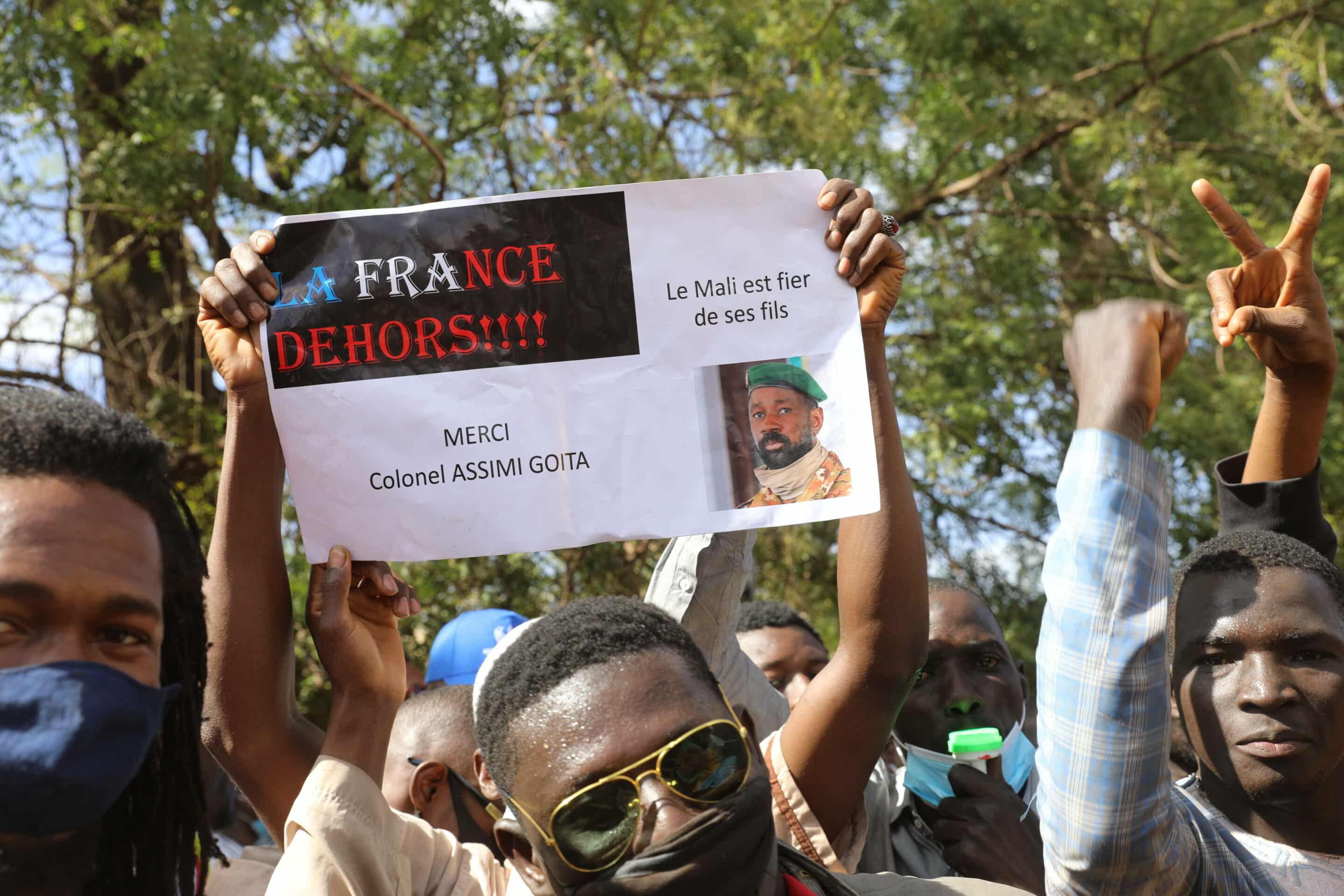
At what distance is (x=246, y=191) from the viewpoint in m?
7.24

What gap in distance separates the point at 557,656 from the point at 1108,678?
911mm

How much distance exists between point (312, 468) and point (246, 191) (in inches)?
211

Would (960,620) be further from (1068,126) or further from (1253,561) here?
(1068,126)

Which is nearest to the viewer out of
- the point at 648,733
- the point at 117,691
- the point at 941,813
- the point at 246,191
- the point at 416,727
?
the point at 117,691

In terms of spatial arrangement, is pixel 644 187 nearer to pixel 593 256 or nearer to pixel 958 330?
pixel 593 256

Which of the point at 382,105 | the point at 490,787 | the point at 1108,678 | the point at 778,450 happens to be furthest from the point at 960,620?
the point at 382,105

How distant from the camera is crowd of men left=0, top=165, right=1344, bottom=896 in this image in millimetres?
1756

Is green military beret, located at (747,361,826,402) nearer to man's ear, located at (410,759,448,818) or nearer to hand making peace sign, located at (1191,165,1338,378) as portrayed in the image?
hand making peace sign, located at (1191,165,1338,378)

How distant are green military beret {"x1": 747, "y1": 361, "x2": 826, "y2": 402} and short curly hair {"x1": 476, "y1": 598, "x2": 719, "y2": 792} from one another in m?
0.52

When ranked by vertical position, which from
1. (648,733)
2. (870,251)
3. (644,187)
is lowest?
(648,733)

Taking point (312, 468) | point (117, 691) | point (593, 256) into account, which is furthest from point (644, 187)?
point (117, 691)

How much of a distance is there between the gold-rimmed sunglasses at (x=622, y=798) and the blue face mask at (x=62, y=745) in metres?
0.66

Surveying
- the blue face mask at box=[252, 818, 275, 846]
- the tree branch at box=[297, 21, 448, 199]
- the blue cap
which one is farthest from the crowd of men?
the tree branch at box=[297, 21, 448, 199]

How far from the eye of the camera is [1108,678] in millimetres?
2002
